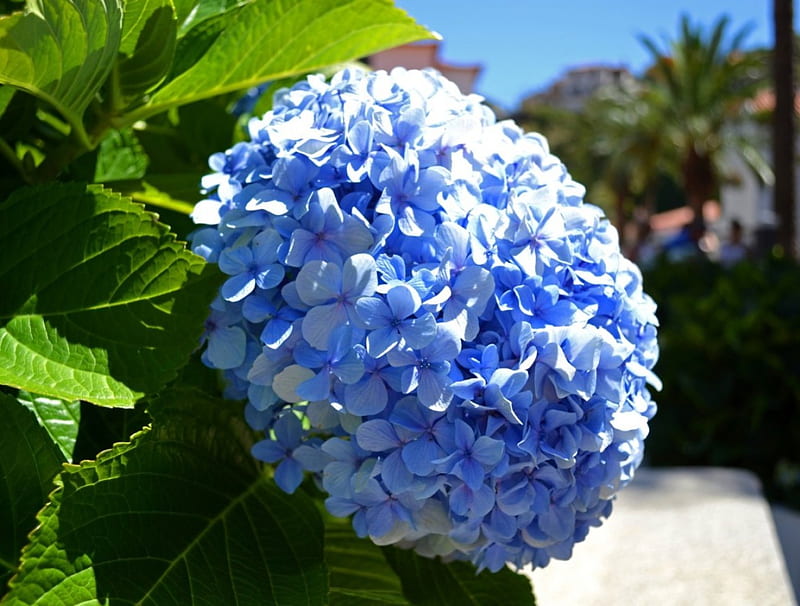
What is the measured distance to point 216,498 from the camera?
0.75 meters

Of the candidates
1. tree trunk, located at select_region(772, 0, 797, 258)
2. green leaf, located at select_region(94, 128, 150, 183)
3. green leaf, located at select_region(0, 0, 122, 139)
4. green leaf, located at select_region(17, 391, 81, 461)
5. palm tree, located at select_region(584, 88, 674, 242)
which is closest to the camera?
green leaf, located at select_region(0, 0, 122, 139)

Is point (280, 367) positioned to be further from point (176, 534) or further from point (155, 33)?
point (155, 33)

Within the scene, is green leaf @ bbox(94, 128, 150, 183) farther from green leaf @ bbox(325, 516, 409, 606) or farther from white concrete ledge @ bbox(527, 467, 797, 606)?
white concrete ledge @ bbox(527, 467, 797, 606)

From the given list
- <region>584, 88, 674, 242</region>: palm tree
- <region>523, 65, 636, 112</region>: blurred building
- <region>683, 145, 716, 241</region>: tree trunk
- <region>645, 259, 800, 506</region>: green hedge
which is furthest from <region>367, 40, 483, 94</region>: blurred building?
<region>523, 65, 636, 112</region>: blurred building

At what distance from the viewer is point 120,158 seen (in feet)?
3.47

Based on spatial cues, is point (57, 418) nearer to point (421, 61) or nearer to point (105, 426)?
point (105, 426)

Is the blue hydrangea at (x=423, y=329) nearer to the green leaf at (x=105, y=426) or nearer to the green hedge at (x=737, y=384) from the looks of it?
the green leaf at (x=105, y=426)

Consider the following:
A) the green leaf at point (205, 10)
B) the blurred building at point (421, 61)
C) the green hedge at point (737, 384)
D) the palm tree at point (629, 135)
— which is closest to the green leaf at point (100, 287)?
the green leaf at point (205, 10)

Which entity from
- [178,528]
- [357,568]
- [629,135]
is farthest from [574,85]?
[178,528]

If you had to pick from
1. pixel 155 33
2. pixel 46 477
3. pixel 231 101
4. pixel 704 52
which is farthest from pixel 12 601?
pixel 704 52

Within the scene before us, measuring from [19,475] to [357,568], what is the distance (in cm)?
36

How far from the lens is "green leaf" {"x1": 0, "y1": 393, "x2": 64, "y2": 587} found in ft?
2.20

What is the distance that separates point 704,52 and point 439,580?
19.2 m

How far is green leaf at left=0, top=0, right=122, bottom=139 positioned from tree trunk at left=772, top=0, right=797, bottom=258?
302 inches
